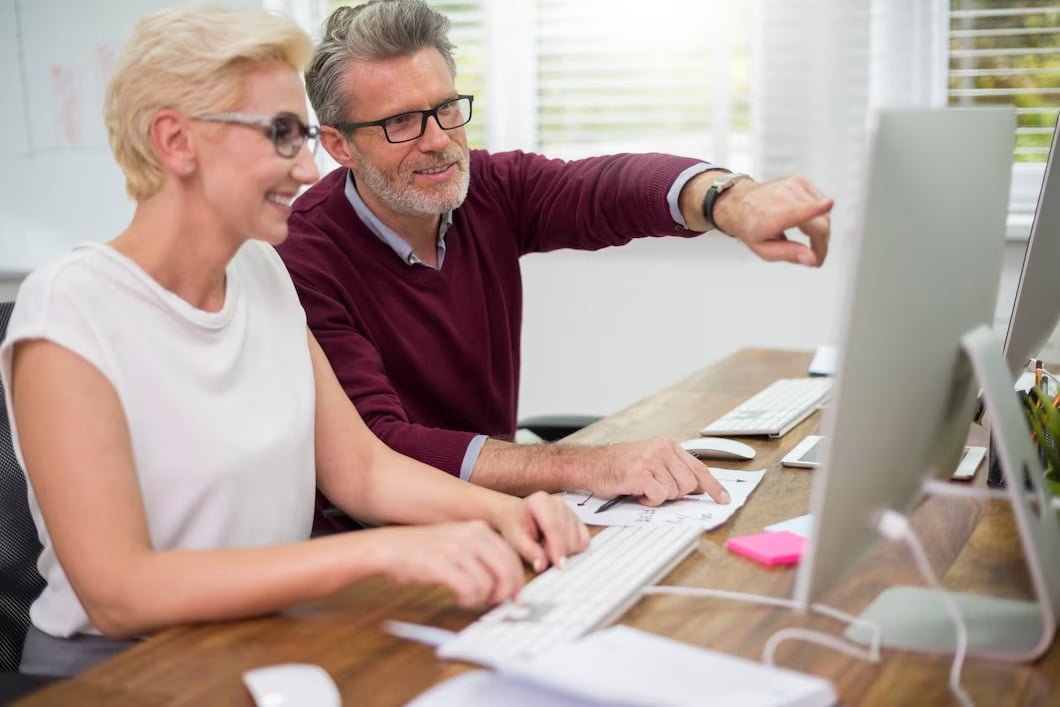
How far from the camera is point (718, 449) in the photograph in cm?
163

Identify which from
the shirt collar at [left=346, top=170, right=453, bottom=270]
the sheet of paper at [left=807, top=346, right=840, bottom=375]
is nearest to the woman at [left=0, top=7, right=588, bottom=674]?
the shirt collar at [left=346, top=170, right=453, bottom=270]

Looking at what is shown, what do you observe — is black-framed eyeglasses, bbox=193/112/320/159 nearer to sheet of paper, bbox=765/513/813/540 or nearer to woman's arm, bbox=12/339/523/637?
woman's arm, bbox=12/339/523/637

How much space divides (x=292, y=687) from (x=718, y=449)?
905 millimetres

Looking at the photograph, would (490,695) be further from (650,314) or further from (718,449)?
(650,314)

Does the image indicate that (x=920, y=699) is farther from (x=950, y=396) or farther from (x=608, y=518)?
(x=608, y=518)

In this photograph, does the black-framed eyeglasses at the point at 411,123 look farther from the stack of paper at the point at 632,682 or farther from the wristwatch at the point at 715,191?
the stack of paper at the point at 632,682

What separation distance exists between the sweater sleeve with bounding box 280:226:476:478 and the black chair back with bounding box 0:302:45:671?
1.51ft

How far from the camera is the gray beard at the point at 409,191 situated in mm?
1837

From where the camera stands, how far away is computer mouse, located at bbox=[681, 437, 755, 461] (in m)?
1.62

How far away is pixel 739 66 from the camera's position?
3352mm

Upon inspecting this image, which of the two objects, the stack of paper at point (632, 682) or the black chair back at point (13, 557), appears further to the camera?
the black chair back at point (13, 557)

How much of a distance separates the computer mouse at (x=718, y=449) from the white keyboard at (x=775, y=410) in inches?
3.7

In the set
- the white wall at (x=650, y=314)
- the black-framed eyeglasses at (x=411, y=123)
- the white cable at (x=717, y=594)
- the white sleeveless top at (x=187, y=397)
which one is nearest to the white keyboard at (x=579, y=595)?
the white cable at (x=717, y=594)

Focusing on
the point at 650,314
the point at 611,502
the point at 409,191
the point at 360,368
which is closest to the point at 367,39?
the point at 409,191
